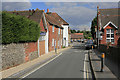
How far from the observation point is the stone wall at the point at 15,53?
10.8 metres

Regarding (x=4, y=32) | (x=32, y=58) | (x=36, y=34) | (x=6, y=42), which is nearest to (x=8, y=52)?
(x=6, y=42)

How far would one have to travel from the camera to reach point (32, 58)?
16562mm

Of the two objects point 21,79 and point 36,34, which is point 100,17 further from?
point 21,79

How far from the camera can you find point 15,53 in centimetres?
1241

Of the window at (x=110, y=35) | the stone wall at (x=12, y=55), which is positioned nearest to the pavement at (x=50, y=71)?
the stone wall at (x=12, y=55)

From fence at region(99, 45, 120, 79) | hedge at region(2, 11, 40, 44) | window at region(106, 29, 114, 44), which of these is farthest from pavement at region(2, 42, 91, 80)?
window at region(106, 29, 114, 44)

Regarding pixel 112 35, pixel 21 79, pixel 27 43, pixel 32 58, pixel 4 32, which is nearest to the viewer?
pixel 21 79

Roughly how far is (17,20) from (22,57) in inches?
133

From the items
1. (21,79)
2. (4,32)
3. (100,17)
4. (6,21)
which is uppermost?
(100,17)

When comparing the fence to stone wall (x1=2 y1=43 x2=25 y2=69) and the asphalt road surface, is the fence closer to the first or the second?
the asphalt road surface

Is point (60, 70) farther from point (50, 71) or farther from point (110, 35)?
point (110, 35)

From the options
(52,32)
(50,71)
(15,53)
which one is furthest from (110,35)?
(50,71)

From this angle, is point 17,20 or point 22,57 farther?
point 22,57

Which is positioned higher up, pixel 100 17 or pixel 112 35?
pixel 100 17
